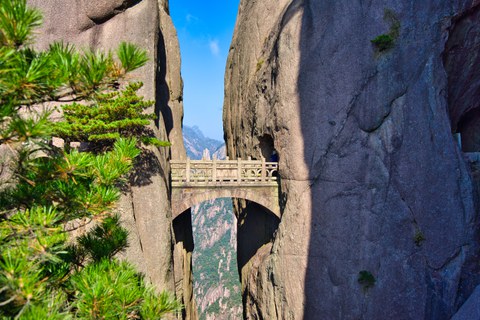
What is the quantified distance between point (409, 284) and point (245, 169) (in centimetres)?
940

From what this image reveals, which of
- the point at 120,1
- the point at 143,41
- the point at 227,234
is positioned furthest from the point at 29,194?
the point at 227,234

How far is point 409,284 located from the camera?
12.9 m

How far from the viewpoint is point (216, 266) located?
143m

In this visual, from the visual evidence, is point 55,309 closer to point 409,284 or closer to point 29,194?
point 29,194

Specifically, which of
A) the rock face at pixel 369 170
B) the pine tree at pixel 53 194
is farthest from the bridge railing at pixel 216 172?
the pine tree at pixel 53 194

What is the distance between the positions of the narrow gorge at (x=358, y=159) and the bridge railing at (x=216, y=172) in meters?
0.75

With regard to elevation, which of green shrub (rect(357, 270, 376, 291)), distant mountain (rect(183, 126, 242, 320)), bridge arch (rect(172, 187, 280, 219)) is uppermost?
bridge arch (rect(172, 187, 280, 219))

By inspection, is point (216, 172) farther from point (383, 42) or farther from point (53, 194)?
point (53, 194)

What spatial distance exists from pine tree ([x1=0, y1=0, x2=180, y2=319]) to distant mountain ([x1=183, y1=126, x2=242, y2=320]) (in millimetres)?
71105

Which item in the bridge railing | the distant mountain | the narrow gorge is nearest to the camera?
the narrow gorge

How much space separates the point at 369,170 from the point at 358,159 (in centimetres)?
70

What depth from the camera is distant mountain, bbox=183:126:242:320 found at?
9988cm

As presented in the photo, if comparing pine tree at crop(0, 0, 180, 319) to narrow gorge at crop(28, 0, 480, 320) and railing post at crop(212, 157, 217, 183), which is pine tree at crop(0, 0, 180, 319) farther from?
railing post at crop(212, 157, 217, 183)

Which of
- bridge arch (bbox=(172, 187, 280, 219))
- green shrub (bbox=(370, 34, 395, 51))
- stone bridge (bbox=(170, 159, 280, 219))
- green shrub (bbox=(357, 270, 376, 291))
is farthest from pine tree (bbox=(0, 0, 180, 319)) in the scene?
green shrub (bbox=(370, 34, 395, 51))
